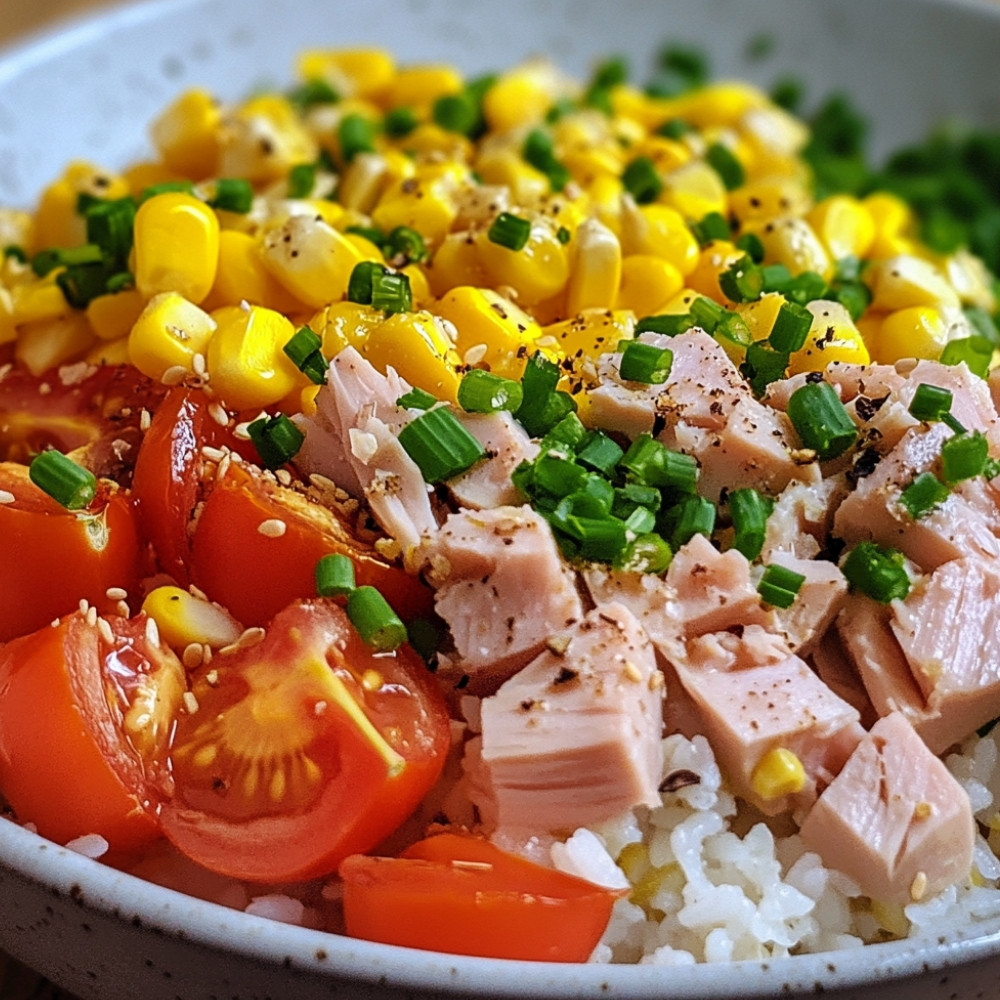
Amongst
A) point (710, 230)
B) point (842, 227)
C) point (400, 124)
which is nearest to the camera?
point (710, 230)

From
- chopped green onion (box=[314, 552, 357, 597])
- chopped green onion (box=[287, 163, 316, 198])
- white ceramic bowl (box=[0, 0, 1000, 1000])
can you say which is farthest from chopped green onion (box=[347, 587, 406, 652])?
chopped green onion (box=[287, 163, 316, 198])

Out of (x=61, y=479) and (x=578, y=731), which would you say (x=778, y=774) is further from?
(x=61, y=479)

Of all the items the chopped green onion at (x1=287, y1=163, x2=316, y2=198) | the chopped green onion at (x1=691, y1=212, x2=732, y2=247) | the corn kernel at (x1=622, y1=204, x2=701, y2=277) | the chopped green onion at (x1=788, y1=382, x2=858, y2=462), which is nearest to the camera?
the chopped green onion at (x1=788, y1=382, x2=858, y2=462)

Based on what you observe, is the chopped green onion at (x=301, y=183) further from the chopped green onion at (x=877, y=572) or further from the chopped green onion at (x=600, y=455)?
the chopped green onion at (x=877, y=572)

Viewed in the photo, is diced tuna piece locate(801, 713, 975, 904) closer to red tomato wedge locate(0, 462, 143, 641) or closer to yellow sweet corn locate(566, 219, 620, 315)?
yellow sweet corn locate(566, 219, 620, 315)

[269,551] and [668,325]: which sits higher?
[668,325]

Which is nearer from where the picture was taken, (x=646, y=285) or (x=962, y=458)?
(x=962, y=458)

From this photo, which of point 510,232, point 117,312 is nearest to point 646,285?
point 510,232

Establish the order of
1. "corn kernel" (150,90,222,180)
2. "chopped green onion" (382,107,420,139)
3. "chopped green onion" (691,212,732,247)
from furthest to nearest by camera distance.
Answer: "chopped green onion" (382,107,420,139)
"corn kernel" (150,90,222,180)
"chopped green onion" (691,212,732,247)
